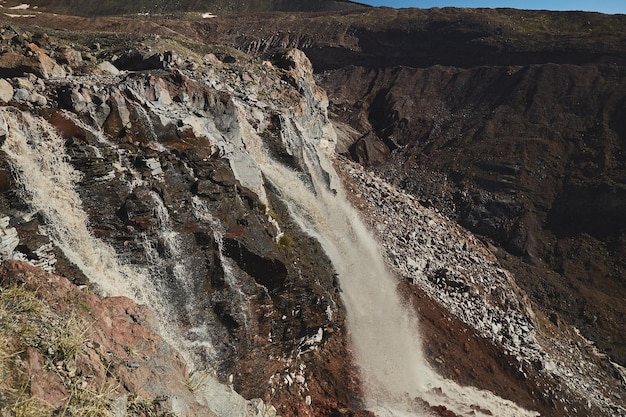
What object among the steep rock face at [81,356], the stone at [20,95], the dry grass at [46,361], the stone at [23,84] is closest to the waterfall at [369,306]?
the stone at [23,84]

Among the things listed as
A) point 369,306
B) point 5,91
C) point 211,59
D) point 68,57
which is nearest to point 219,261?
point 369,306

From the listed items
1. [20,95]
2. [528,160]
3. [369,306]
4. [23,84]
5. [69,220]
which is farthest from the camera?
[528,160]

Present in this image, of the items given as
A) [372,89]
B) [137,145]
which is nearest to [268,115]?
[137,145]

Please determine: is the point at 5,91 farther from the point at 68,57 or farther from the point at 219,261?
the point at 219,261

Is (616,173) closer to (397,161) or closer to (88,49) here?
(397,161)

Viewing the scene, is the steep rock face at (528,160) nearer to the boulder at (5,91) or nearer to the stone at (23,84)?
the stone at (23,84)

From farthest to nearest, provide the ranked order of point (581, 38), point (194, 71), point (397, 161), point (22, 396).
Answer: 1. point (581, 38)
2. point (397, 161)
3. point (194, 71)
4. point (22, 396)
